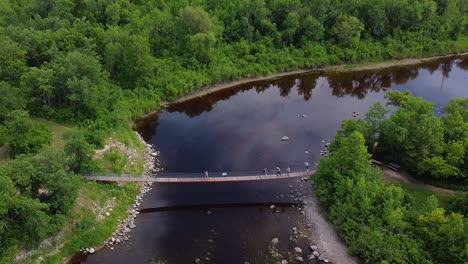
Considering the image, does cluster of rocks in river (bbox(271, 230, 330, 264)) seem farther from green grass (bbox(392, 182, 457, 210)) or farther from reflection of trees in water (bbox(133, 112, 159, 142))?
reflection of trees in water (bbox(133, 112, 159, 142))

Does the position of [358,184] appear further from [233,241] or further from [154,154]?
[154,154]

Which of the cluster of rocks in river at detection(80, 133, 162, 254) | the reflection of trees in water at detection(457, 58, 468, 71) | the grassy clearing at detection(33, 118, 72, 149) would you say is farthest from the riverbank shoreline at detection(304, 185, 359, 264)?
the reflection of trees in water at detection(457, 58, 468, 71)

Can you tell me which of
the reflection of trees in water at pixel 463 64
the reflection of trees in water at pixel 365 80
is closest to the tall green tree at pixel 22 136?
the reflection of trees in water at pixel 365 80

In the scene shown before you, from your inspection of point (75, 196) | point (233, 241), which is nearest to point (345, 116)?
point (233, 241)

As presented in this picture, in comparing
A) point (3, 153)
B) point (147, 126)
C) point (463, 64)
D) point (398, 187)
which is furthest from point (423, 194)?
point (463, 64)

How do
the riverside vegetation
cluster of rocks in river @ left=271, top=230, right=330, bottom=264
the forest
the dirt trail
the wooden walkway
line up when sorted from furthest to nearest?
the dirt trail, the wooden walkway, cluster of rocks in river @ left=271, top=230, right=330, bottom=264, the riverside vegetation, the forest

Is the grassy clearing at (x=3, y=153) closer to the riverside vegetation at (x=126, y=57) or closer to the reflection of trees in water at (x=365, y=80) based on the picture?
the riverside vegetation at (x=126, y=57)
